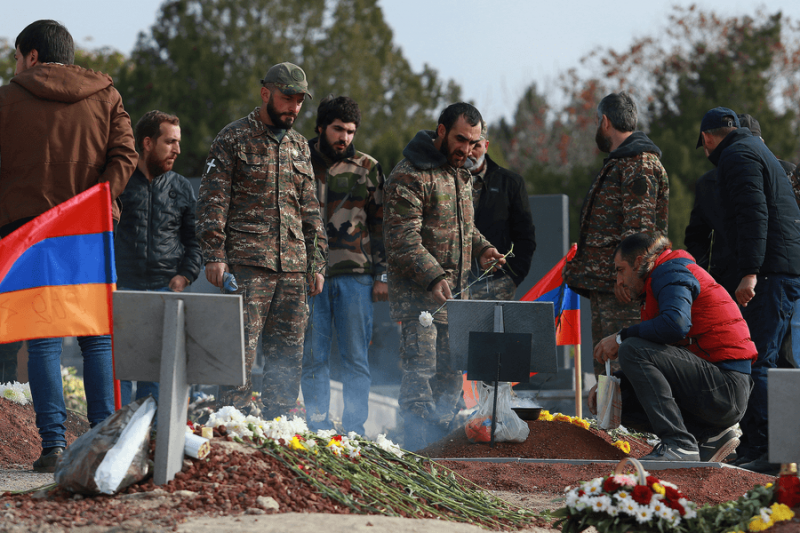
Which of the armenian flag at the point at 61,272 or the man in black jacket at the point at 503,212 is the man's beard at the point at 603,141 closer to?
the man in black jacket at the point at 503,212

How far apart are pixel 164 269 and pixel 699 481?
3.59 m

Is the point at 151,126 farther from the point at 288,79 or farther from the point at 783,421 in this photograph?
the point at 783,421

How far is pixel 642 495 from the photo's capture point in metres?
3.03

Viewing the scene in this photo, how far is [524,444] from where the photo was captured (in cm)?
527

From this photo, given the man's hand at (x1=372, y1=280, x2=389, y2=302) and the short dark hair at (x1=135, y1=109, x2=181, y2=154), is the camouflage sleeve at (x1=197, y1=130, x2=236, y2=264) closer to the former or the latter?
the short dark hair at (x1=135, y1=109, x2=181, y2=154)

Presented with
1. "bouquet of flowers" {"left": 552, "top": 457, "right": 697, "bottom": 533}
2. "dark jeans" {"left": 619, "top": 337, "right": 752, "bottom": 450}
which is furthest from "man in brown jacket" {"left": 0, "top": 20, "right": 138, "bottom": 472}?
"dark jeans" {"left": 619, "top": 337, "right": 752, "bottom": 450}

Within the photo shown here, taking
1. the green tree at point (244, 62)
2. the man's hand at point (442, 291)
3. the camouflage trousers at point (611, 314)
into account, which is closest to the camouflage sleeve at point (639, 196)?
the camouflage trousers at point (611, 314)

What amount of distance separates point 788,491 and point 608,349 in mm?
2062

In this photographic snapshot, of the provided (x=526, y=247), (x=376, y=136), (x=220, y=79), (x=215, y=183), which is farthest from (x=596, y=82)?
(x=215, y=183)

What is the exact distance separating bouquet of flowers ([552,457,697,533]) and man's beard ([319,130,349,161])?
351 centimetres

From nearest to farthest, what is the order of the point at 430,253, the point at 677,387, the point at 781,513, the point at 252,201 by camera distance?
1. the point at 781,513
2. the point at 677,387
3. the point at 252,201
4. the point at 430,253

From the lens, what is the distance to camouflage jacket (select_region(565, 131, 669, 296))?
551 centimetres

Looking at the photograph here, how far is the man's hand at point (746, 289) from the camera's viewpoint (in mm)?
5199

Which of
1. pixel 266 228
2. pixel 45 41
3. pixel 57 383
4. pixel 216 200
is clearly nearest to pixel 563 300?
pixel 266 228
